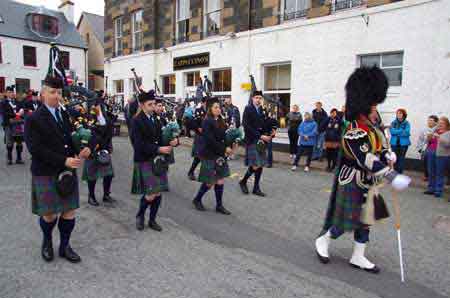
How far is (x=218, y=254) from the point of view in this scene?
3885mm

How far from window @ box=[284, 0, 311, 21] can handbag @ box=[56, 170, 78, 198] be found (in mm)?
10095

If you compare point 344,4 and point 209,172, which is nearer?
point 209,172

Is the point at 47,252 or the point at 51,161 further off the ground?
the point at 51,161

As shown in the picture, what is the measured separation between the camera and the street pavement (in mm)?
3150

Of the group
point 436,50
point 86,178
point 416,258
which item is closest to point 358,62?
point 436,50

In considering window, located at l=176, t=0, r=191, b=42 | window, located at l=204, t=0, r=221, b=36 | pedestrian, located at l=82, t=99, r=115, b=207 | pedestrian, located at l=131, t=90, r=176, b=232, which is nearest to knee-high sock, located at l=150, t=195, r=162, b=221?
pedestrian, located at l=131, t=90, r=176, b=232

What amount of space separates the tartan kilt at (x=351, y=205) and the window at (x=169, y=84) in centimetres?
1451

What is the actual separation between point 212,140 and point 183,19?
40.7 ft

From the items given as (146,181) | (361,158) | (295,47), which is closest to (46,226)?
(146,181)

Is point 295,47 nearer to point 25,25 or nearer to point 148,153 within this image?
point 148,153

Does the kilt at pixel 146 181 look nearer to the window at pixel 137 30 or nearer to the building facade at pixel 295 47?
the building facade at pixel 295 47

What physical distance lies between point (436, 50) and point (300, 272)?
7.62 m

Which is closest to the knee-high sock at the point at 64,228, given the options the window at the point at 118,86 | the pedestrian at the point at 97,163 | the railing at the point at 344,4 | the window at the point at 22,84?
the pedestrian at the point at 97,163

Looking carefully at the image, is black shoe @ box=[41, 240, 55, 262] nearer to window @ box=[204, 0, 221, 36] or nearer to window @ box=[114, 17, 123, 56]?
window @ box=[204, 0, 221, 36]
